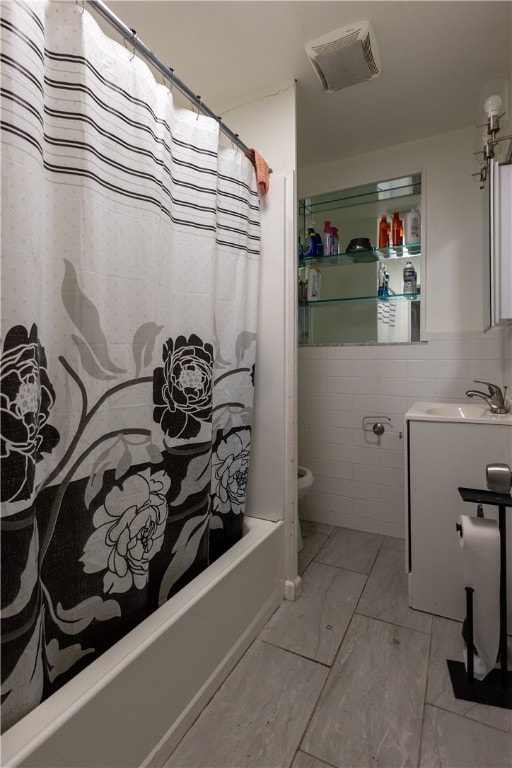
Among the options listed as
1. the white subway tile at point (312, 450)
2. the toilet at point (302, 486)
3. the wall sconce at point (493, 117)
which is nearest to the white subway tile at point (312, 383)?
the white subway tile at point (312, 450)

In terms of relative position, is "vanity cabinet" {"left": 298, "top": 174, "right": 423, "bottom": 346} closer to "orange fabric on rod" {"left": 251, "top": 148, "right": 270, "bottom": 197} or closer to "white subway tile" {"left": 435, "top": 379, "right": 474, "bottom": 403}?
"white subway tile" {"left": 435, "top": 379, "right": 474, "bottom": 403}

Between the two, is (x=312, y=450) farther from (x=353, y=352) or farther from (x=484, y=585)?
(x=484, y=585)

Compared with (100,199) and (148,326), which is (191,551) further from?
(100,199)

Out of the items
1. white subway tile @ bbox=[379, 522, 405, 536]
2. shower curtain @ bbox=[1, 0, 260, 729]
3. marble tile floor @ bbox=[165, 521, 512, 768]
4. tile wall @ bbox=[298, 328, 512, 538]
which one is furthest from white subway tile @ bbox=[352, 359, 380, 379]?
shower curtain @ bbox=[1, 0, 260, 729]

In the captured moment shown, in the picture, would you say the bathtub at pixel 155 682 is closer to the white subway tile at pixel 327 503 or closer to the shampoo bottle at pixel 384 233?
the white subway tile at pixel 327 503

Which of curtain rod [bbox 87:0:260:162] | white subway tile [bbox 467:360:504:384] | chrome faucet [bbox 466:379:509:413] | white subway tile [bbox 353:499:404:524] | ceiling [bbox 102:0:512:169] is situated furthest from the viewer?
white subway tile [bbox 353:499:404:524]

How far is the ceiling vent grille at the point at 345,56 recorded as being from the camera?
55.2 inches

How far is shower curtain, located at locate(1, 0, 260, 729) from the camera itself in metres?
0.72

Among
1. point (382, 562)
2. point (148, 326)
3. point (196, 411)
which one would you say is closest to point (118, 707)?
point (196, 411)

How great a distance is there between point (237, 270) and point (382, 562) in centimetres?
170

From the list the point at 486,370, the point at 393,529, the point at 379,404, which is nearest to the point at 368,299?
the point at 379,404

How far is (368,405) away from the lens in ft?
7.55

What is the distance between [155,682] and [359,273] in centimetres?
235

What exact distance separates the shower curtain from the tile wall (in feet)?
4.25
